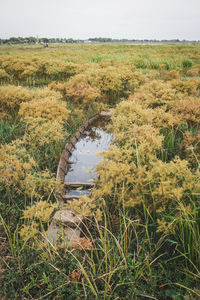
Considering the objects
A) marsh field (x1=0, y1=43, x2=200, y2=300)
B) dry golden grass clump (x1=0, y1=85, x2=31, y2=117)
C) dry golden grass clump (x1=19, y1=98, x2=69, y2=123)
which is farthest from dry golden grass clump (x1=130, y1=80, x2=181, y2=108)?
dry golden grass clump (x1=0, y1=85, x2=31, y2=117)

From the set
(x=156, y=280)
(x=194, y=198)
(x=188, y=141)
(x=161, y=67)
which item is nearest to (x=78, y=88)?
(x=188, y=141)

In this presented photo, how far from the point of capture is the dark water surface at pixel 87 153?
4242 millimetres

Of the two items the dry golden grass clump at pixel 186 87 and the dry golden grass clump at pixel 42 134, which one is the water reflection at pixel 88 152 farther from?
the dry golden grass clump at pixel 186 87

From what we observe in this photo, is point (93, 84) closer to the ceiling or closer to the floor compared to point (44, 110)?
closer to the ceiling

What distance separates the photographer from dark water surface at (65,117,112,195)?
4.24 meters

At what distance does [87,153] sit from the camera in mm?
5105

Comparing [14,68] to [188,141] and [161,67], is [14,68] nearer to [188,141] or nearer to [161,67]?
[161,67]

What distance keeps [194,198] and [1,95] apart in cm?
585

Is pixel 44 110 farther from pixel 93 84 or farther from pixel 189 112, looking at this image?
pixel 189 112

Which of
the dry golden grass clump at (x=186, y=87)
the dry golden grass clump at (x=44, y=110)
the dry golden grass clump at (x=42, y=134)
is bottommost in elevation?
the dry golden grass clump at (x=42, y=134)

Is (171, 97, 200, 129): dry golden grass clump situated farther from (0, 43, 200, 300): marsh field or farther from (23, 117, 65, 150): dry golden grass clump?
(23, 117, 65, 150): dry golden grass clump

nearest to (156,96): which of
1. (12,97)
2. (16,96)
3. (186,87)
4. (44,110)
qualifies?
(186,87)

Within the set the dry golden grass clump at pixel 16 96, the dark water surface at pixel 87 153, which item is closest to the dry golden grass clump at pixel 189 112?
the dark water surface at pixel 87 153

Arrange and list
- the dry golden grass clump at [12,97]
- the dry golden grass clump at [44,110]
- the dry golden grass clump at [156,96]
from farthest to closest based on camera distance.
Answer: the dry golden grass clump at [12,97] → the dry golden grass clump at [156,96] → the dry golden grass clump at [44,110]
